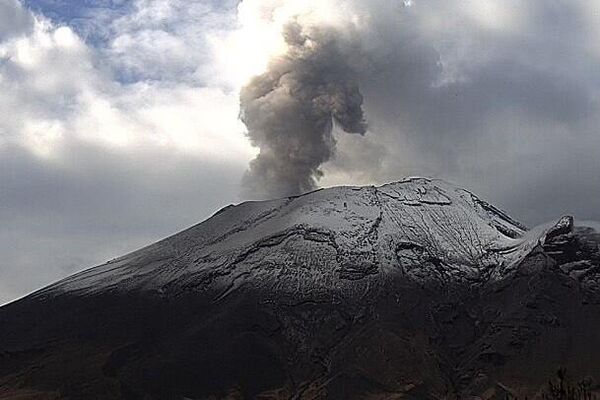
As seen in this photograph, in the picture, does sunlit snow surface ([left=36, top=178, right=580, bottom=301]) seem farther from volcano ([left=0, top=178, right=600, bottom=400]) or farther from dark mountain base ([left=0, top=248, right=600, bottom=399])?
dark mountain base ([left=0, top=248, right=600, bottom=399])

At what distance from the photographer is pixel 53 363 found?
5782 inches

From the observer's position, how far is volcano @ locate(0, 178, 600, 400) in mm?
139875

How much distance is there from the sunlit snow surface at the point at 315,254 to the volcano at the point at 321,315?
0.39m

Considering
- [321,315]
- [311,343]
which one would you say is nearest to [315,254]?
[321,315]

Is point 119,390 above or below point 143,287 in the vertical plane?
below

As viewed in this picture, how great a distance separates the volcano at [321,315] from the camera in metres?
140

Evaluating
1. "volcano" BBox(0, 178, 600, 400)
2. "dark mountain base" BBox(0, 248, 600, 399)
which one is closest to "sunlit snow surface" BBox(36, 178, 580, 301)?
"volcano" BBox(0, 178, 600, 400)

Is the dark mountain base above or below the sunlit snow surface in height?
below

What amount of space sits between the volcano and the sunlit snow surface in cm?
39

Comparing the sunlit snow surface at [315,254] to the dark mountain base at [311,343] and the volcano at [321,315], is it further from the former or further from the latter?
the dark mountain base at [311,343]

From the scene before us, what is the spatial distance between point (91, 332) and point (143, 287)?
60.2 feet

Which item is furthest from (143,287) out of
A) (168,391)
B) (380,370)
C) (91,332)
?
(380,370)

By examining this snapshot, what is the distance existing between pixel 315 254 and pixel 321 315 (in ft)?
69.9

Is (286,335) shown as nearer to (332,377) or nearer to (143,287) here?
(332,377)
